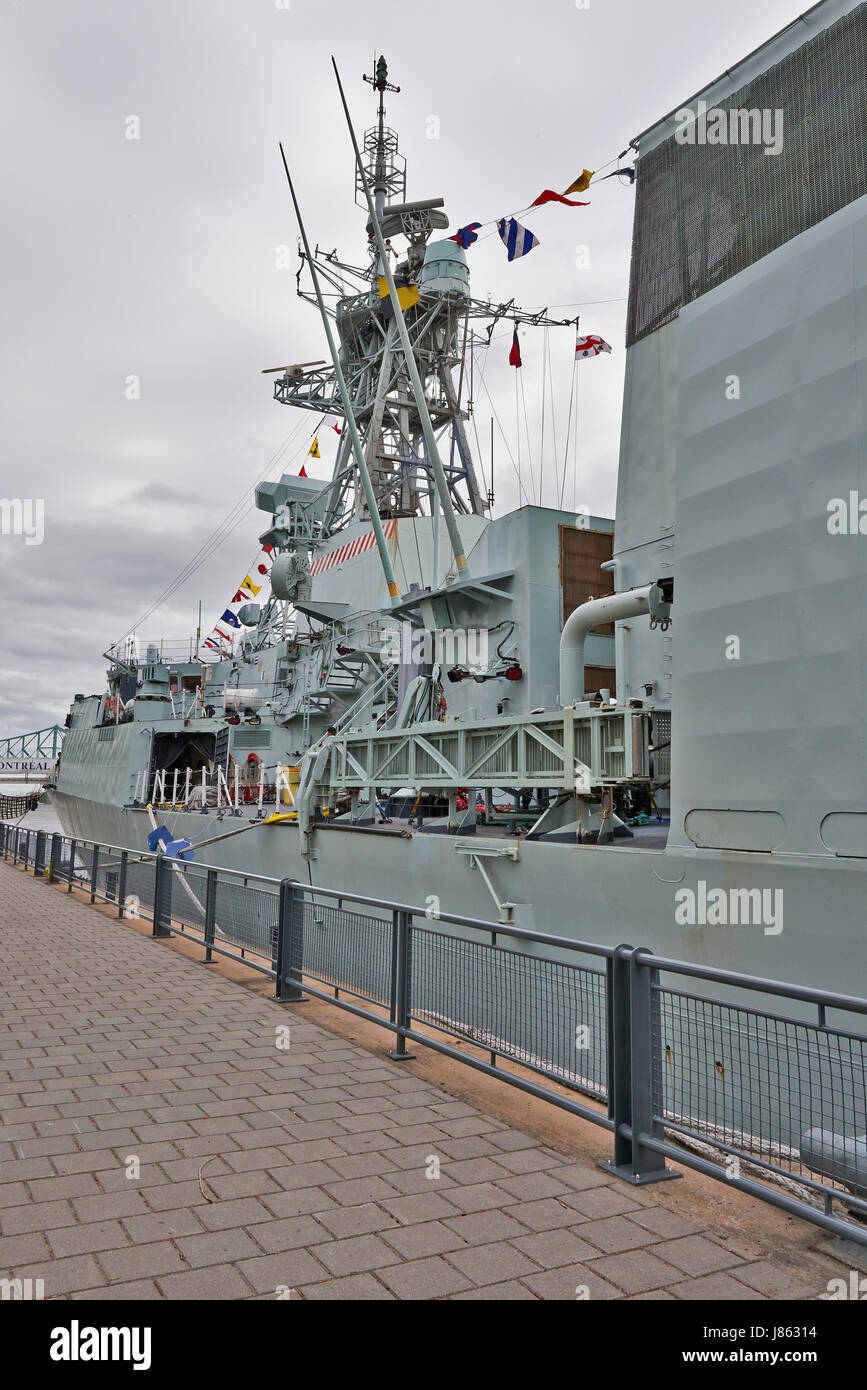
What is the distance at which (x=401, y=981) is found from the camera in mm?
6000

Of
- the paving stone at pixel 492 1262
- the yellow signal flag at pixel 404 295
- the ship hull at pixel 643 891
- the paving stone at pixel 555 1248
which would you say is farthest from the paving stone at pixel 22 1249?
the yellow signal flag at pixel 404 295

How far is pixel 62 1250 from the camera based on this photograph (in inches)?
128

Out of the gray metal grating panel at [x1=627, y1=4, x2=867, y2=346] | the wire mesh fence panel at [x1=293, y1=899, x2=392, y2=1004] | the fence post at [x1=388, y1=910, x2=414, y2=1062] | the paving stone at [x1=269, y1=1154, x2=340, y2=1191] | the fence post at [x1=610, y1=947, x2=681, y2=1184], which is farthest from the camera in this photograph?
the gray metal grating panel at [x1=627, y1=4, x2=867, y2=346]

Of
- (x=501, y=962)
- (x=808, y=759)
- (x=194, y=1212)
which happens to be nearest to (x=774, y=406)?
(x=808, y=759)

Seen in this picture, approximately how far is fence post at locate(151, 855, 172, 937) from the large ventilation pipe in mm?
5072

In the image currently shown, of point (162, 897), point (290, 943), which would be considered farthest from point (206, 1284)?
point (162, 897)

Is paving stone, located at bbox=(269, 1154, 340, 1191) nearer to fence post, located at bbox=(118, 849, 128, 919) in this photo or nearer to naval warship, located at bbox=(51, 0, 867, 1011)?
naval warship, located at bbox=(51, 0, 867, 1011)

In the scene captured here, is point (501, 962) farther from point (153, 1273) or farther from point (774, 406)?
point (774, 406)

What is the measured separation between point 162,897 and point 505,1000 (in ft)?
21.5

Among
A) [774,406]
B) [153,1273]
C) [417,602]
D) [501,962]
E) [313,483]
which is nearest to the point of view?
[153,1273]

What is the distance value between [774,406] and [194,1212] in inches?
266

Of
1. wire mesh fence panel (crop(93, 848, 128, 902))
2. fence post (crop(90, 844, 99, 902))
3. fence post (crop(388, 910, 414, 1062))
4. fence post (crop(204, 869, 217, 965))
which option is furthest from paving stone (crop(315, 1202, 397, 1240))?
fence post (crop(90, 844, 99, 902))

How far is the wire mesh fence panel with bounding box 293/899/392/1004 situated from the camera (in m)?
6.50

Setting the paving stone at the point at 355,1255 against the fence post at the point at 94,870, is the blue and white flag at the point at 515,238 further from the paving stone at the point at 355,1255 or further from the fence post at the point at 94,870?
the paving stone at the point at 355,1255
